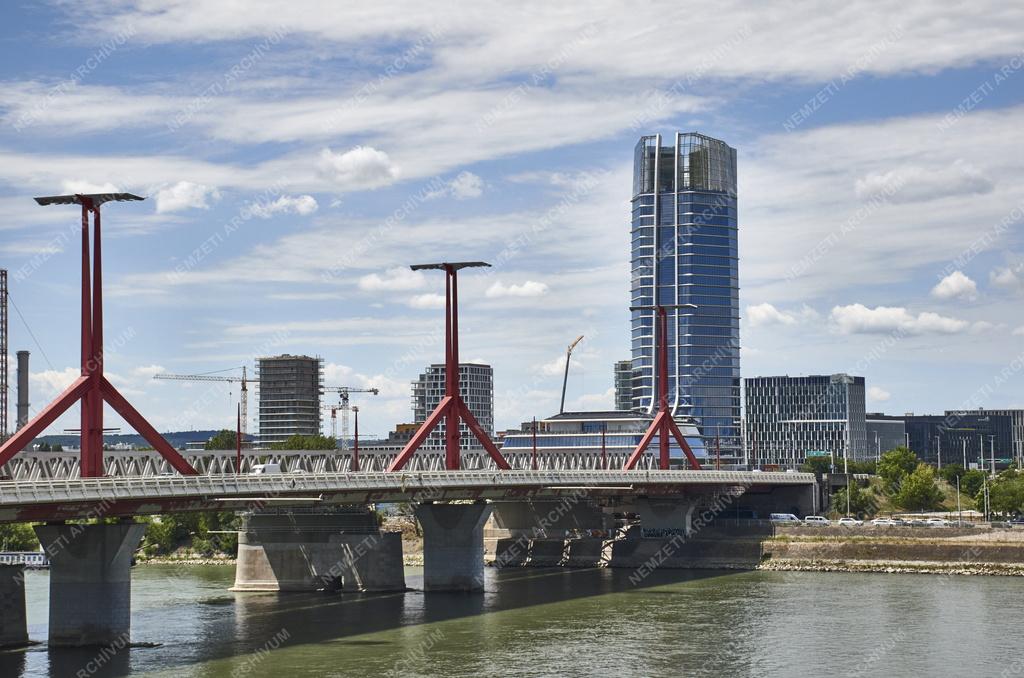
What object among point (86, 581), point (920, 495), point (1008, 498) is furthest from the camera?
point (920, 495)

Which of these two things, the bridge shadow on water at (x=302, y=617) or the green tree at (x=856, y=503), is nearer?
the bridge shadow on water at (x=302, y=617)

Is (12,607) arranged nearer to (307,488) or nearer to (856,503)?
(307,488)

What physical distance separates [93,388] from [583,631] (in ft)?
104

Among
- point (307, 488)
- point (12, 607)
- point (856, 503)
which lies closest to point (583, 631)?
point (307, 488)

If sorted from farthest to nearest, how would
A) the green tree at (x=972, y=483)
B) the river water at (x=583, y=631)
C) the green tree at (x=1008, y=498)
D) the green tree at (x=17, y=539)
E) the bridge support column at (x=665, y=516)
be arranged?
the green tree at (x=972, y=483), the green tree at (x=17, y=539), the green tree at (x=1008, y=498), the bridge support column at (x=665, y=516), the river water at (x=583, y=631)

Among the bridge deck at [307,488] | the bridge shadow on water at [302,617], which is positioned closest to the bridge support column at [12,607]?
the bridge shadow on water at [302,617]

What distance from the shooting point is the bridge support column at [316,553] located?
12050 centimetres

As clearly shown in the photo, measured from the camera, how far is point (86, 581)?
272 ft

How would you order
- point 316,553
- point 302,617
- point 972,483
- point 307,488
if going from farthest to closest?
1. point 972,483
2. point 316,553
3. point 302,617
4. point 307,488

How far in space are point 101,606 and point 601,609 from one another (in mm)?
35534

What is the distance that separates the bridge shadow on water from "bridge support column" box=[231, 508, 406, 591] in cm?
293

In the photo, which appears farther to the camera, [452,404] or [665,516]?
[665,516]

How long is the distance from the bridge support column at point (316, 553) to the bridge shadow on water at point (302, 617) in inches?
115

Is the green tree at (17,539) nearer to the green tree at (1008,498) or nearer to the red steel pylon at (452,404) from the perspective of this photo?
the red steel pylon at (452,404)
